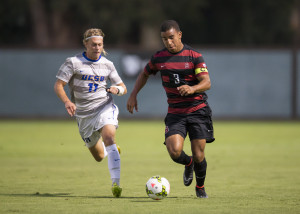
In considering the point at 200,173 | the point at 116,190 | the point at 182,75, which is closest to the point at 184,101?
the point at 182,75

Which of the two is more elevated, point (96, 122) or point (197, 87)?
point (197, 87)

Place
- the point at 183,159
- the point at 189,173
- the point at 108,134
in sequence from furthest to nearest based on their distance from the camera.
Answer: the point at 108,134, the point at 189,173, the point at 183,159

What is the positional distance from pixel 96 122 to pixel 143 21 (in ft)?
89.6

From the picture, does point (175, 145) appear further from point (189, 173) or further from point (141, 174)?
point (141, 174)

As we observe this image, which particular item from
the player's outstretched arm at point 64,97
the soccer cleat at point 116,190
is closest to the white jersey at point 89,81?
the player's outstretched arm at point 64,97

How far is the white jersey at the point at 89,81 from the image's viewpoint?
9.77 metres

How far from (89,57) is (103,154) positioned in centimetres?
168

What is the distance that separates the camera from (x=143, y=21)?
3669 cm

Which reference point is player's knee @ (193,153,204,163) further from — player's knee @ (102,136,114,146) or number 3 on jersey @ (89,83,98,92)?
number 3 on jersey @ (89,83,98,92)

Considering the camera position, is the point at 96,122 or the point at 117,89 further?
the point at 96,122

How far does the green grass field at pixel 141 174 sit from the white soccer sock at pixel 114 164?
266 mm

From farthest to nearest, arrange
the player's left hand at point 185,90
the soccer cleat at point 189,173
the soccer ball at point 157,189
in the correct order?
the soccer cleat at point 189,173, the soccer ball at point 157,189, the player's left hand at point 185,90

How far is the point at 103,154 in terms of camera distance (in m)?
10.7

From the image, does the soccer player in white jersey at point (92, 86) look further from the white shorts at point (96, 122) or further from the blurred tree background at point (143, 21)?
the blurred tree background at point (143, 21)
